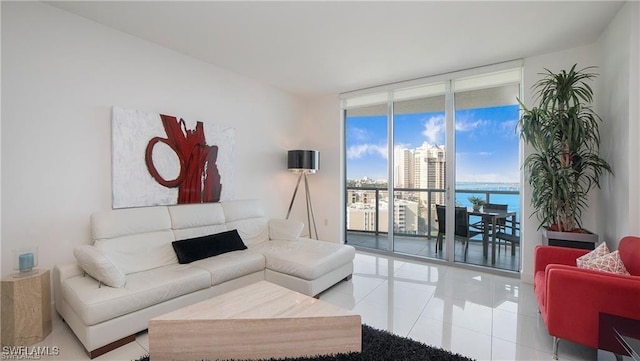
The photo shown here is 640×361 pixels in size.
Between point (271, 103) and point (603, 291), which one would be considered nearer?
point (603, 291)

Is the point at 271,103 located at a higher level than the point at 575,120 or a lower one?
higher

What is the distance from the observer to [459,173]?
159 inches

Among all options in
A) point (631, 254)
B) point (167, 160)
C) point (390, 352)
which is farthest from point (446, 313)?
point (167, 160)

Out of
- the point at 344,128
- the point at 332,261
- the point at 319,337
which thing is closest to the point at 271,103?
the point at 344,128

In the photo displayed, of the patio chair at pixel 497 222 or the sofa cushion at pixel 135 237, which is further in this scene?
the patio chair at pixel 497 222

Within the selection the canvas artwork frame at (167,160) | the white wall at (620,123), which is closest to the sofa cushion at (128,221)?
the canvas artwork frame at (167,160)

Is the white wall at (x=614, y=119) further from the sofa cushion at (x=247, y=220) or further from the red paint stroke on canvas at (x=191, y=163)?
the red paint stroke on canvas at (x=191, y=163)

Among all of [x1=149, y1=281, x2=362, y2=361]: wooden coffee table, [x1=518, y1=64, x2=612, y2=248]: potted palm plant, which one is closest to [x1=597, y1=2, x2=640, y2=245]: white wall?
[x1=518, y1=64, x2=612, y2=248]: potted palm plant

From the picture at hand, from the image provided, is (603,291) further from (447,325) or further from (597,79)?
(597,79)

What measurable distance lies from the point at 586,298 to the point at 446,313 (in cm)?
110

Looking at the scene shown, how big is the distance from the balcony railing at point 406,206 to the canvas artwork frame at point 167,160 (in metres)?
2.38

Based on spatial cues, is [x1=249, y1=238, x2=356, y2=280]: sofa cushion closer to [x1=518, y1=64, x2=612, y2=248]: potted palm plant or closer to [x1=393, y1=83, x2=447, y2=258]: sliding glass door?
[x1=393, y1=83, x2=447, y2=258]: sliding glass door

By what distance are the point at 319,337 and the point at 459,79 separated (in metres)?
3.84

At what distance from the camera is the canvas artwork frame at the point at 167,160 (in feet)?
9.27
